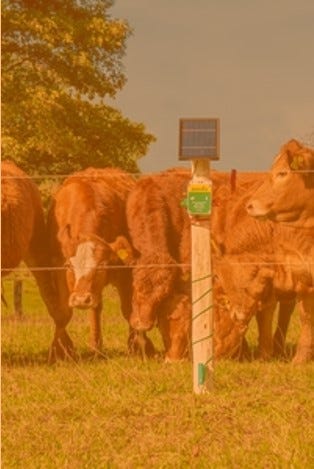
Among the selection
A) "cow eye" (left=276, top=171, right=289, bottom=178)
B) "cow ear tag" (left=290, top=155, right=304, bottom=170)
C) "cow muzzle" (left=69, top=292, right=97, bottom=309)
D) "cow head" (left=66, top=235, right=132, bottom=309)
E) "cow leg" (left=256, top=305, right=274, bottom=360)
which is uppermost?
"cow ear tag" (left=290, top=155, right=304, bottom=170)

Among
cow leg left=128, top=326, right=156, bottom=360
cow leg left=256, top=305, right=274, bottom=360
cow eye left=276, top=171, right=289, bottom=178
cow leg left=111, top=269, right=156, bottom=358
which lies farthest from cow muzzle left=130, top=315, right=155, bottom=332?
cow eye left=276, top=171, right=289, bottom=178

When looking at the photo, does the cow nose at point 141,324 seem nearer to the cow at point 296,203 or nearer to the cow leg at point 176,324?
the cow leg at point 176,324

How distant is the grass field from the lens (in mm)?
6918

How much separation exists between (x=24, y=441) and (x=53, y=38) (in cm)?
1786

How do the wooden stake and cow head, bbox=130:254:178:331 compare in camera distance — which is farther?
cow head, bbox=130:254:178:331

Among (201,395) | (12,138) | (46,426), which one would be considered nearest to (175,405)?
(201,395)

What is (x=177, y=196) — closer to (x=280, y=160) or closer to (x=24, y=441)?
(x=280, y=160)

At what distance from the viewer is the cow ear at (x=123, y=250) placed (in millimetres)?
12391

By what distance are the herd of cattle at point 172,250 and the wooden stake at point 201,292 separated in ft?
5.80

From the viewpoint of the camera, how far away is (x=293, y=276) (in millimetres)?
12070

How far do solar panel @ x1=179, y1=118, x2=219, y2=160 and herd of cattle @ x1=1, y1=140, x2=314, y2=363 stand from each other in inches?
74.3

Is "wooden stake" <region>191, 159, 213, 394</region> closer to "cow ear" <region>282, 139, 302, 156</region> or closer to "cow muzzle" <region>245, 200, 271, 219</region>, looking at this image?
"cow muzzle" <region>245, 200, 271, 219</region>

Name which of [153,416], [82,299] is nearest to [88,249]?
[82,299]

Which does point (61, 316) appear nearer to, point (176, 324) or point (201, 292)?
point (176, 324)
